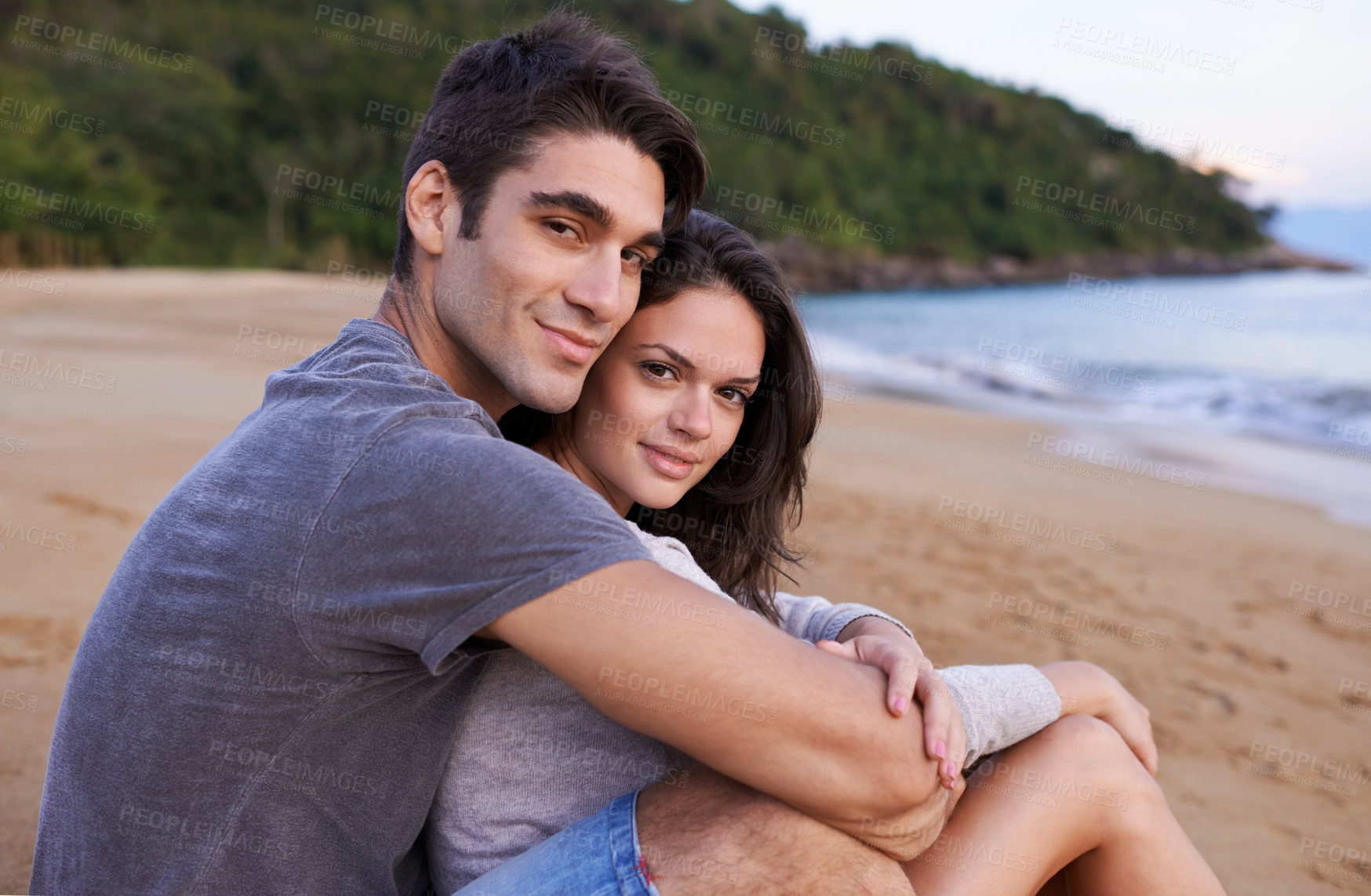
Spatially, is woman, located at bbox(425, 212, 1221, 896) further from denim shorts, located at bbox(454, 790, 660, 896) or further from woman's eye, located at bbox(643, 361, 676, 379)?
denim shorts, located at bbox(454, 790, 660, 896)

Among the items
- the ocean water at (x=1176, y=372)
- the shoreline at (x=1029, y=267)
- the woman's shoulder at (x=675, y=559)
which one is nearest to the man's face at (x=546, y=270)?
the woman's shoulder at (x=675, y=559)

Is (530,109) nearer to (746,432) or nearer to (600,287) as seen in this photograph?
(600,287)

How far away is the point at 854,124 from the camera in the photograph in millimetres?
72688

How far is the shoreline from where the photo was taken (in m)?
58.1

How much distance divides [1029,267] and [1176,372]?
5221 centimetres

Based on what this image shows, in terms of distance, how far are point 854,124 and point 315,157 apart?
42237mm

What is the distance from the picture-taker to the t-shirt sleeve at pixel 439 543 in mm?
1269

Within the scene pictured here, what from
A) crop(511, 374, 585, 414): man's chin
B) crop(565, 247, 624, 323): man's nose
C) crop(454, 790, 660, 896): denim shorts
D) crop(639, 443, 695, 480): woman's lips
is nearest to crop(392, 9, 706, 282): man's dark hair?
crop(565, 247, 624, 323): man's nose

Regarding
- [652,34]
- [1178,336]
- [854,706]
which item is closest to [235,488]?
[854,706]

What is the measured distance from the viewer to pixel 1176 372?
17844 millimetres

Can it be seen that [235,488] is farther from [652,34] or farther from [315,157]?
[652,34]

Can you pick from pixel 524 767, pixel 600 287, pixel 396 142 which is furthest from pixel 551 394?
pixel 396 142

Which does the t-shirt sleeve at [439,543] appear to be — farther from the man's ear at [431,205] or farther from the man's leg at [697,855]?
the man's ear at [431,205]

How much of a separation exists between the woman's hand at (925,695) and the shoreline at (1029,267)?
56.2 meters
